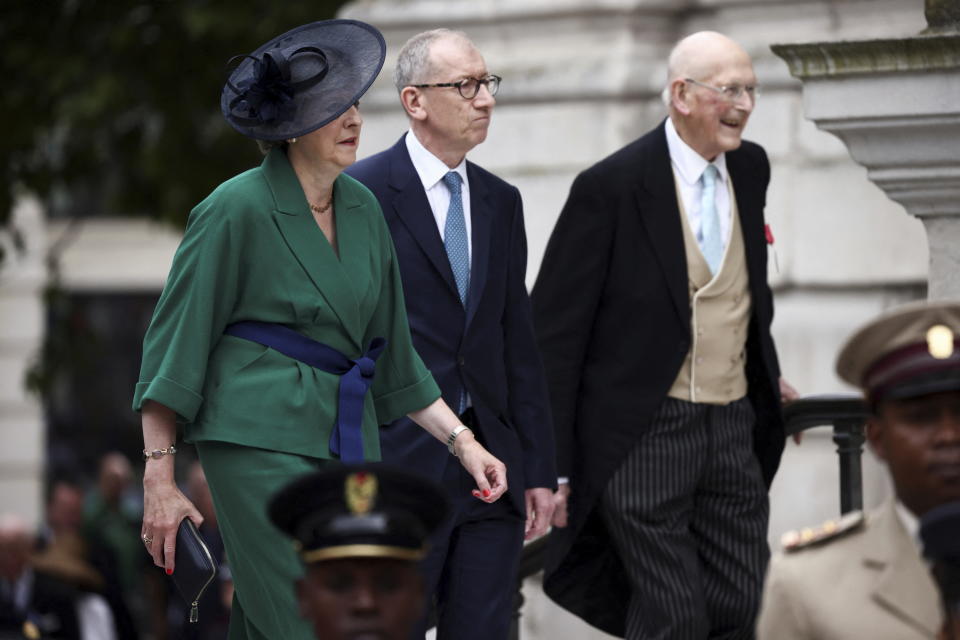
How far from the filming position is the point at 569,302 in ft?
21.9

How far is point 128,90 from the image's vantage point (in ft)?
40.9

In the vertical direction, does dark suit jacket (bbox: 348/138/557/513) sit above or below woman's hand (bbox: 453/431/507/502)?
above

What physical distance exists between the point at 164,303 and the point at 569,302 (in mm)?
1630

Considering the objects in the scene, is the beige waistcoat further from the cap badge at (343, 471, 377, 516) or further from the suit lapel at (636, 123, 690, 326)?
the cap badge at (343, 471, 377, 516)

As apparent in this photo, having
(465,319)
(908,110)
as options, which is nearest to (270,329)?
(465,319)

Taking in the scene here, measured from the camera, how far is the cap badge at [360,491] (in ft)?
12.8

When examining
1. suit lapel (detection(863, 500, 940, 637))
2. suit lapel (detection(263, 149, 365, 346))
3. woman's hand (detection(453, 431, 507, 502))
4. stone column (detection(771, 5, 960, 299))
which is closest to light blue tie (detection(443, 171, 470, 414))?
woman's hand (detection(453, 431, 507, 502))

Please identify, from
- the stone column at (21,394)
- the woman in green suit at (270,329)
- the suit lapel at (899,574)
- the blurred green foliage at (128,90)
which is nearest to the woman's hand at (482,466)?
the woman in green suit at (270,329)

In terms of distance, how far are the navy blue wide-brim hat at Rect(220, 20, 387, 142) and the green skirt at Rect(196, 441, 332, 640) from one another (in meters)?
0.78

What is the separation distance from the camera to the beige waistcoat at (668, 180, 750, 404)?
657 centimetres

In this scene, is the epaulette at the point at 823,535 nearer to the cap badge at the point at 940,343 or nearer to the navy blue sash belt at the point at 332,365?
the cap badge at the point at 940,343

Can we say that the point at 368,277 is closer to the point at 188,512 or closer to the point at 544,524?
the point at 188,512

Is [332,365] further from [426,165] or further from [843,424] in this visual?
[843,424]

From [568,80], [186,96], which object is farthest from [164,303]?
[186,96]
